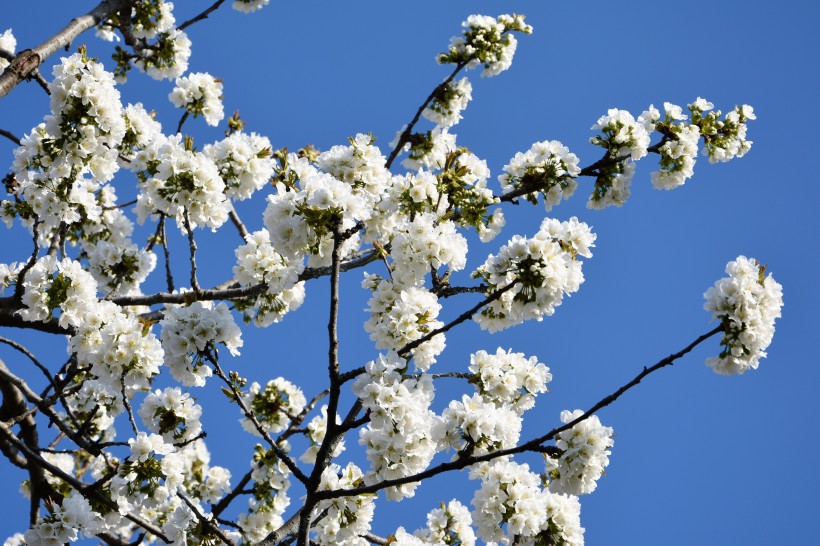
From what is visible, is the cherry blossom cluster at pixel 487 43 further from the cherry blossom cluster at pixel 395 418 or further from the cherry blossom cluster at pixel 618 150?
the cherry blossom cluster at pixel 395 418

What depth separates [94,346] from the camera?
14.4 ft

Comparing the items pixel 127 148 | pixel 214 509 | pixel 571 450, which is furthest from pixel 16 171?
pixel 571 450

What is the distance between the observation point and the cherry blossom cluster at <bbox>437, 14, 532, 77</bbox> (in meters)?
7.27

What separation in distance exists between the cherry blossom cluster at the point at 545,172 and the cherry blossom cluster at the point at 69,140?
10.7ft

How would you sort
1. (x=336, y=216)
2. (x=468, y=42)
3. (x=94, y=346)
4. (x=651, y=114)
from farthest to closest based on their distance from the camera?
(x=468, y=42) → (x=651, y=114) → (x=94, y=346) → (x=336, y=216)

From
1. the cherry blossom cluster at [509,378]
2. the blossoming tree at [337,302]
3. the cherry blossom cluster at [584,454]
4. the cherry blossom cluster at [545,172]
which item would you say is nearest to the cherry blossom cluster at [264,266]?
the blossoming tree at [337,302]

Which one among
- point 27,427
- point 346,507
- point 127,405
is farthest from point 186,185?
point 27,427

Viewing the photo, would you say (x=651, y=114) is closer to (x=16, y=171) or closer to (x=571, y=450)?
(x=571, y=450)

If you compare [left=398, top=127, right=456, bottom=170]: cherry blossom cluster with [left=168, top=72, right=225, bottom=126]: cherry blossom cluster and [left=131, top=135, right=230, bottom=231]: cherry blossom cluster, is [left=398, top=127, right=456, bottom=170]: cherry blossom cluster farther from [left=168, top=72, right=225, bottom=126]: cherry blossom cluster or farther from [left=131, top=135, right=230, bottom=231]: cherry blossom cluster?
[left=131, top=135, right=230, bottom=231]: cherry blossom cluster

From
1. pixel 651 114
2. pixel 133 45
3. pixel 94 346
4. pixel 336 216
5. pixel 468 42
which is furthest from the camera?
pixel 133 45

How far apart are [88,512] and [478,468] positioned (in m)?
2.89

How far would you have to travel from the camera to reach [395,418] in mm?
3686

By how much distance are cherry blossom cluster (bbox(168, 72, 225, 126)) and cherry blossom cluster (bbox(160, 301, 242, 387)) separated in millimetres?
4024

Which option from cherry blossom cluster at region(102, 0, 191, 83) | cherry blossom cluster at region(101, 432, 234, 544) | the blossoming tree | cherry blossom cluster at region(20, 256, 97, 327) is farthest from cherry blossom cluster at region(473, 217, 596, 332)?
cherry blossom cluster at region(102, 0, 191, 83)
